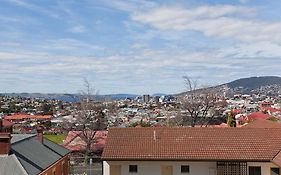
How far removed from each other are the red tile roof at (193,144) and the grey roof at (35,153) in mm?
4137

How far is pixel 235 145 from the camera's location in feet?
91.1

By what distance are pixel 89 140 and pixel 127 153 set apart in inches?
924

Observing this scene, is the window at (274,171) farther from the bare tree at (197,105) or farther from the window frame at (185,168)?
the bare tree at (197,105)

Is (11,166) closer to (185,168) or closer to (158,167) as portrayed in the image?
(158,167)

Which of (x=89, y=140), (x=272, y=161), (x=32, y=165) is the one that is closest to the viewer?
(x=32, y=165)

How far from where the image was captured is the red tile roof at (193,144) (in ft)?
88.5

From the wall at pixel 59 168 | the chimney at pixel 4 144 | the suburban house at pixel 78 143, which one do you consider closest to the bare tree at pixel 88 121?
the suburban house at pixel 78 143

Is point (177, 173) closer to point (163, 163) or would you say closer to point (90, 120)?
point (163, 163)

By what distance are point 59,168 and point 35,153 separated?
382 centimetres

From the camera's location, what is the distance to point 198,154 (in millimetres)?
27125

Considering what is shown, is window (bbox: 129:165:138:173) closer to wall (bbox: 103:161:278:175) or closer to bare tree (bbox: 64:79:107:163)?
wall (bbox: 103:161:278:175)

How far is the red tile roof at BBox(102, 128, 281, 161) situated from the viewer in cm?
2697

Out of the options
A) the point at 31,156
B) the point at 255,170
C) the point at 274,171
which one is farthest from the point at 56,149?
the point at 274,171

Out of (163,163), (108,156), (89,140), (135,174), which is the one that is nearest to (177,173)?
(163,163)
